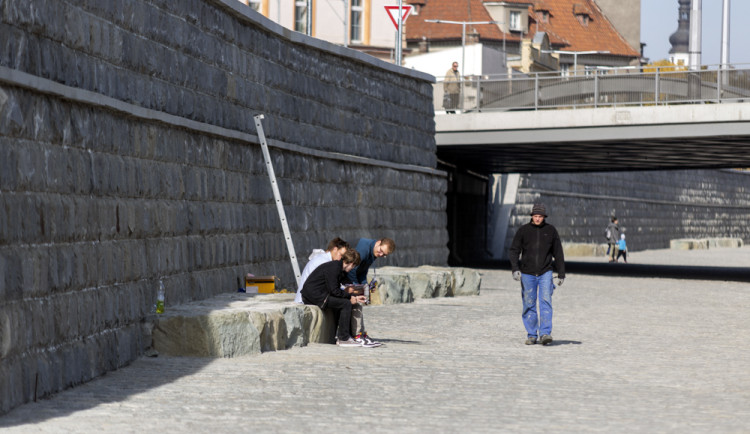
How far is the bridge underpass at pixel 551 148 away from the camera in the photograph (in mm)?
29234

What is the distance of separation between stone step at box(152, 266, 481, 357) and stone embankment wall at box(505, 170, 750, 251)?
3077 cm

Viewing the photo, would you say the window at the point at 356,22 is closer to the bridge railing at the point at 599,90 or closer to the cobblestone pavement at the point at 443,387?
the bridge railing at the point at 599,90

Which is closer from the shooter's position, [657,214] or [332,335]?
[332,335]

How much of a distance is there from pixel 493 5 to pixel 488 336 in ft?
267

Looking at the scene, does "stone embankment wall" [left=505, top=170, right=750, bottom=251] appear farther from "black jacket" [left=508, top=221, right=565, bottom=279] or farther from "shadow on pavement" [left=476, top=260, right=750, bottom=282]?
"black jacket" [left=508, top=221, right=565, bottom=279]

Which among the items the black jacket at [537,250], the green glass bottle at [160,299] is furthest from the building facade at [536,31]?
the green glass bottle at [160,299]

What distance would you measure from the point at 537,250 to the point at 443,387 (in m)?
A: 4.83

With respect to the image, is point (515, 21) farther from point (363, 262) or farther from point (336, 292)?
point (336, 292)

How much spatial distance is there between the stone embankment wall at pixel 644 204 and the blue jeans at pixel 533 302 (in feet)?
97.1

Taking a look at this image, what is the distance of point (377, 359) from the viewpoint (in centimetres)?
1311

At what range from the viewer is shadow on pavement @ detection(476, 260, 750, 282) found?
3575 centimetres

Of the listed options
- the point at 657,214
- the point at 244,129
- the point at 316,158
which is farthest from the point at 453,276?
the point at 657,214

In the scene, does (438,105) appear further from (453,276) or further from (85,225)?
(85,225)

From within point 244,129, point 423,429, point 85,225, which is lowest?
point 423,429
